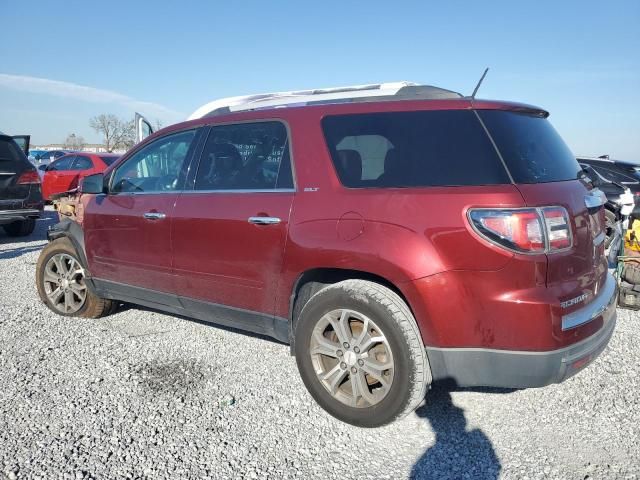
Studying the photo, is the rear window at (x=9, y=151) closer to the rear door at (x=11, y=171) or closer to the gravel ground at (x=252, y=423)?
the rear door at (x=11, y=171)

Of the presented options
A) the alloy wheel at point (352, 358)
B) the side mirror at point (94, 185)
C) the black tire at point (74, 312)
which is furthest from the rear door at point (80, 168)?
the alloy wheel at point (352, 358)

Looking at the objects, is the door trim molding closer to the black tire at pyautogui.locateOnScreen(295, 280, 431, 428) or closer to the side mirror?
the black tire at pyautogui.locateOnScreen(295, 280, 431, 428)

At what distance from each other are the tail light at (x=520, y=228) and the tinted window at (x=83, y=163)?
516 inches

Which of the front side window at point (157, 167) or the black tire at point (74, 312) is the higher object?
the front side window at point (157, 167)

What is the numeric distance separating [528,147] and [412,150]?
61 cm

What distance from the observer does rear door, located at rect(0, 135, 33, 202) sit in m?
7.93

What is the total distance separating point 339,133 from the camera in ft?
9.61

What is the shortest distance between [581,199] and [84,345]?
3708mm

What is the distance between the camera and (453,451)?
8.32 feet

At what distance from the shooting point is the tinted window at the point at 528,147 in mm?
2438

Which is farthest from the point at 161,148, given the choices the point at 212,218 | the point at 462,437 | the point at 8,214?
the point at 8,214

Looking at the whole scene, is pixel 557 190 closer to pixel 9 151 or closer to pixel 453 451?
pixel 453 451

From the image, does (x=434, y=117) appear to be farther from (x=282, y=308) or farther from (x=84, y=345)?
(x=84, y=345)

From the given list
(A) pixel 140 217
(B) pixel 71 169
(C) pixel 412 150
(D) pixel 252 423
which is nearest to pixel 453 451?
(D) pixel 252 423
